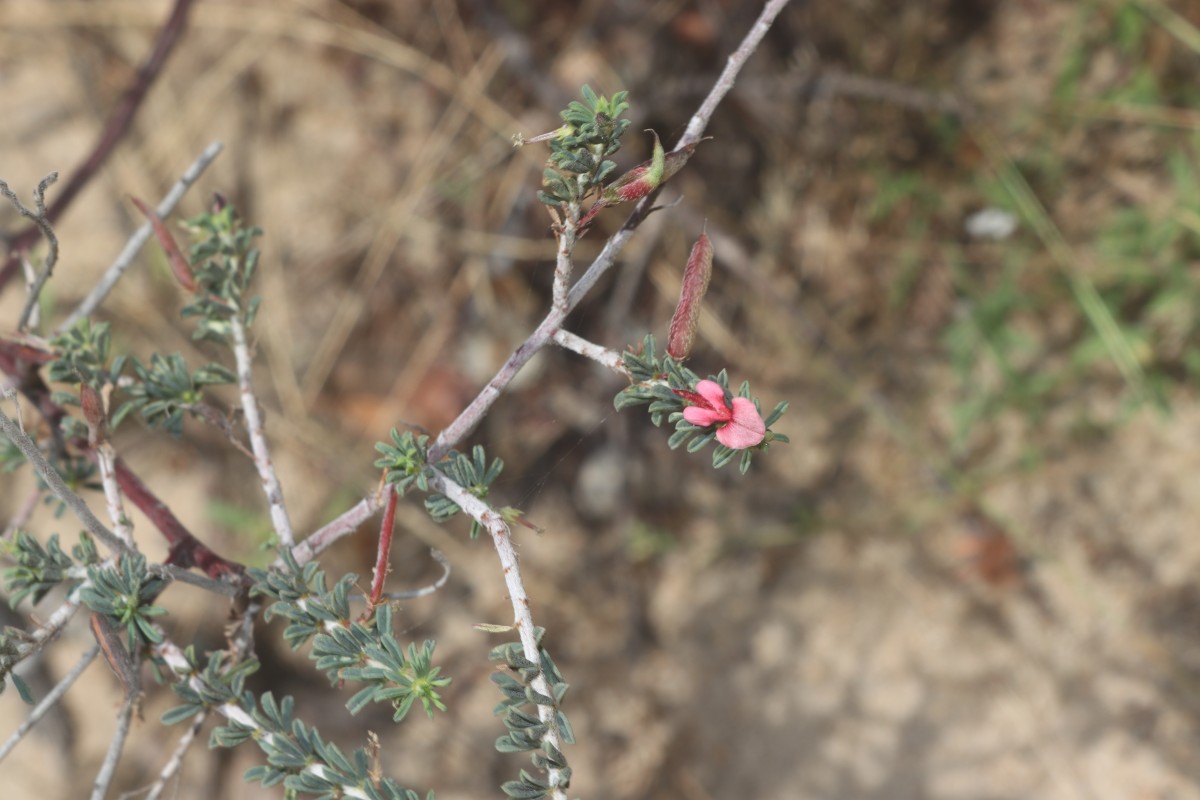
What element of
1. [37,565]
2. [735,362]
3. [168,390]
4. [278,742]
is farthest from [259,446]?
[735,362]

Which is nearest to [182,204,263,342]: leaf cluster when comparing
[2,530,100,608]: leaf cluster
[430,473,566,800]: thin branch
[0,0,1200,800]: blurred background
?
[2,530,100,608]: leaf cluster

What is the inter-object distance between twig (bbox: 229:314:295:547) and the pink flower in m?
0.53

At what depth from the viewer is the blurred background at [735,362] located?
2.60 meters

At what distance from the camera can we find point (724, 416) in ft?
3.22

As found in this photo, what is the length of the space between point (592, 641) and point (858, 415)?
1.04m

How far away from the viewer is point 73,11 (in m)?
2.63

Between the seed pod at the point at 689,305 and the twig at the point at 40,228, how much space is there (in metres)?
0.67

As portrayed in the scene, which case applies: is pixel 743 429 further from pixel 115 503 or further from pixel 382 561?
pixel 115 503

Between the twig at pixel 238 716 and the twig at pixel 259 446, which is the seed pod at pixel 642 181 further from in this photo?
the twig at pixel 238 716

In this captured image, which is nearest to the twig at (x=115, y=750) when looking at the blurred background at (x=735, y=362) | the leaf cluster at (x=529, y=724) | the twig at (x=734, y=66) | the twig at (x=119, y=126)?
the leaf cluster at (x=529, y=724)

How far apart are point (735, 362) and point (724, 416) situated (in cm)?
190

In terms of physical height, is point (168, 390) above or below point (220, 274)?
below

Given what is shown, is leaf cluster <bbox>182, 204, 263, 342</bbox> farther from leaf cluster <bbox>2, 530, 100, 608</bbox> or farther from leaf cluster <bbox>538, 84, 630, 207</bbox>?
leaf cluster <bbox>538, 84, 630, 207</bbox>

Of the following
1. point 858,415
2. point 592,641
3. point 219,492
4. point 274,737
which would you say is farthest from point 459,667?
point 274,737
